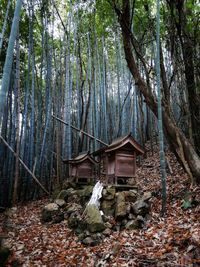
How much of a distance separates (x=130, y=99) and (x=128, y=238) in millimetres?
9086

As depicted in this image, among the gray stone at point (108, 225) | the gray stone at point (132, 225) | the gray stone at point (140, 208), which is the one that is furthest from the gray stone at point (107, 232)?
the gray stone at point (140, 208)

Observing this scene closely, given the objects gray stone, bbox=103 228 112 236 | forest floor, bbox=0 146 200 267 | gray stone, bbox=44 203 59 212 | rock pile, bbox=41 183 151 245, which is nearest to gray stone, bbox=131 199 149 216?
rock pile, bbox=41 183 151 245

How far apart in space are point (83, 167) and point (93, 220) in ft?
12.2

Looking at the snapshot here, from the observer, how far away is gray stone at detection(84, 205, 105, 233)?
4.95 metres

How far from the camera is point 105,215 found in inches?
223

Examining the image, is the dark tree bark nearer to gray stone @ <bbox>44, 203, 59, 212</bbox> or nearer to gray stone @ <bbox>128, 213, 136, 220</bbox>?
gray stone @ <bbox>128, 213, 136, 220</bbox>

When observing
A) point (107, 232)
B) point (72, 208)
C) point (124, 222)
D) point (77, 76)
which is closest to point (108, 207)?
point (124, 222)

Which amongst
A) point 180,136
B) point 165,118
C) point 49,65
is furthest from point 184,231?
point 49,65

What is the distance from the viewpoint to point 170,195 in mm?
6023

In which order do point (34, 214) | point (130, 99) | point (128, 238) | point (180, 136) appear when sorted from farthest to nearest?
point (130, 99) < point (34, 214) < point (180, 136) < point (128, 238)

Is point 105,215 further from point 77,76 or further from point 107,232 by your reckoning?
point 77,76

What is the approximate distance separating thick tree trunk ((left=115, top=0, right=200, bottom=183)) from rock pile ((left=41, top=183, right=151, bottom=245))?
4.09ft

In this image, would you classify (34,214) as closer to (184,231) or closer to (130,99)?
(184,231)

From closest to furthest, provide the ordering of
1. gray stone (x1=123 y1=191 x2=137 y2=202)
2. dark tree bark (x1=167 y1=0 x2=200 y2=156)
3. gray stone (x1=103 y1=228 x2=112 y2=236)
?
gray stone (x1=103 y1=228 x2=112 y2=236)
gray stone (x1=123 y1=191 x2=137 y2=202)
dark tree bark (x1=167 y1=0 x2=200 y2=156)
